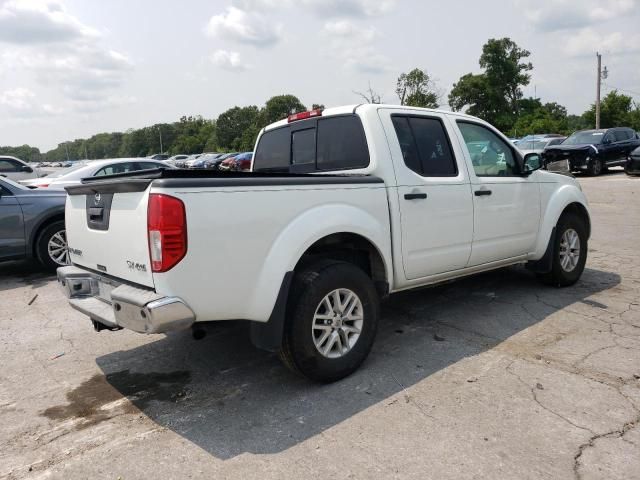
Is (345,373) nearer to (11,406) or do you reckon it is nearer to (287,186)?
(287,186)

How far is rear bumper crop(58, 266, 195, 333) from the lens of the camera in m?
2.76

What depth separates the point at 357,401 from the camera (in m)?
3.25

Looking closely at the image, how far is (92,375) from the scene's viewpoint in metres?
3.83

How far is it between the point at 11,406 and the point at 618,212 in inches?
457

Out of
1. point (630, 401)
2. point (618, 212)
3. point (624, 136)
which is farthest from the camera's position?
point (624, 136)

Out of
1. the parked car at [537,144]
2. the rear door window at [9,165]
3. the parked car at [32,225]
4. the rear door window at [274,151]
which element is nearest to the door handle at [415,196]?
the rear door window at [274,151]

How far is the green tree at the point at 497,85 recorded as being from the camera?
62.4 metres

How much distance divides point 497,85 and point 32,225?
64117 mm

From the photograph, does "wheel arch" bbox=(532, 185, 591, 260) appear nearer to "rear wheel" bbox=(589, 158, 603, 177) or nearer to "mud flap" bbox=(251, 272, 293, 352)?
"mud flap" bbox=(251, 272, 293, 352)

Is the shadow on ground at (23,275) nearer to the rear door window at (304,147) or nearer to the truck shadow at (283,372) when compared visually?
the truck shadow at (283,372)

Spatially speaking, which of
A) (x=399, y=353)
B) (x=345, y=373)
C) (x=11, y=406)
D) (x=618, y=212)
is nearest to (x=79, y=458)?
(x=11, y=406)

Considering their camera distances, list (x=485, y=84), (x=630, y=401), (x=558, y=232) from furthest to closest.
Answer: (x=485, y=84)
(x=558, y=232)
(x=630, y=401)

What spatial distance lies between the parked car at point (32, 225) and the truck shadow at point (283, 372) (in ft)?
12.0

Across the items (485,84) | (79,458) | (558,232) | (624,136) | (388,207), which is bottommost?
(79,458)
